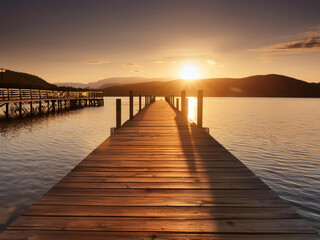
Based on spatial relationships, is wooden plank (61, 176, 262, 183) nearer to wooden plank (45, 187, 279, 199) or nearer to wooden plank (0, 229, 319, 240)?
wooden plank (45, 187, 279, 199)

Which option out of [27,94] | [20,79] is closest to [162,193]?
[27,94]

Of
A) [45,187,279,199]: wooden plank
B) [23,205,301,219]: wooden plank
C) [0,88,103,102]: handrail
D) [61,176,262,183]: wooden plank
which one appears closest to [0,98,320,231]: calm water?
[61,176,262,183]: wooden plank

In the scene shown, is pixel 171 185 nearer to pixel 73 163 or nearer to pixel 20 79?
pixel 73 163

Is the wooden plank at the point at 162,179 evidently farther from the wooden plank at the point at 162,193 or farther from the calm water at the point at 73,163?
the calm water at the point at 73,163

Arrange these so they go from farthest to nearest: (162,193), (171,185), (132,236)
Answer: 1. (171,185)
2. (162,193)
3. (132,236)

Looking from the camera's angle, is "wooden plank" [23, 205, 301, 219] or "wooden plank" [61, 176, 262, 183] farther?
"wooden plank" [61, 176, 262, 183]

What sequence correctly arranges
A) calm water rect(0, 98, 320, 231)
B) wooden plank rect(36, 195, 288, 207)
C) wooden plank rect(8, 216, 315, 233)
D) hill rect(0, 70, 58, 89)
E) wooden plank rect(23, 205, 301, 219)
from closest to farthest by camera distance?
wooden plank rect(8, 216, 315, 233) < wooden plank rect(23, 205, 301, 219) < wooden plank rect(36, 195, 288, 207) < calm water rect(0, 98, 320, 231) < hill rect(0, 70, 58, 89)

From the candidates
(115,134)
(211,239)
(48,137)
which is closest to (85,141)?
→ (48,137)

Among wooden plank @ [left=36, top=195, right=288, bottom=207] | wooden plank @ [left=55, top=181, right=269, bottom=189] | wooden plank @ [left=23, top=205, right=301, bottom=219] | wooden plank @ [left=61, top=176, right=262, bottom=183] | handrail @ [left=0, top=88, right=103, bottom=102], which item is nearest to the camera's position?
wooden plank @ [left=23, top=205, right=301, bottom=219]

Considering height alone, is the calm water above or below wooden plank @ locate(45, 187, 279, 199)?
below

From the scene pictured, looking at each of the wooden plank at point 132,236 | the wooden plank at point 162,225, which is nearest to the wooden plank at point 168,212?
the wooden plank at point 162,225

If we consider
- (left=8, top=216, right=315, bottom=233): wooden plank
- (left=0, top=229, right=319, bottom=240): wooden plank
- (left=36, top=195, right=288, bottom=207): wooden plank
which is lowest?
(left=0, top=229, right=319, bottom=240): wooden plank

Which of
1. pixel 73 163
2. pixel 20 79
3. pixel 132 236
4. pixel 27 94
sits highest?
pixel 20 79

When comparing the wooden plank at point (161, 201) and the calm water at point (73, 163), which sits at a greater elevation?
the wooden plank at point (161, 201)
